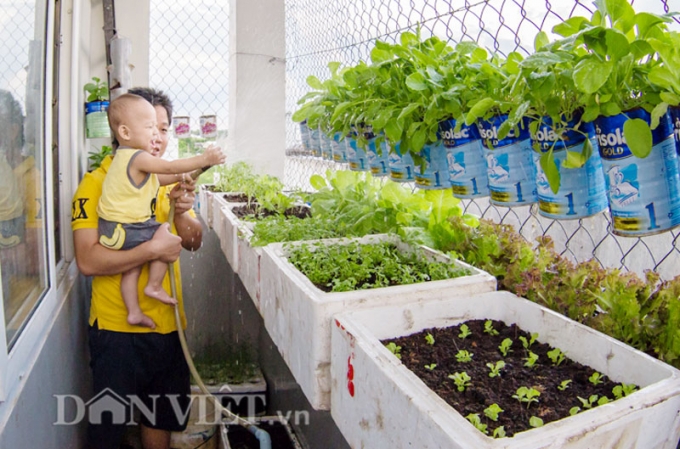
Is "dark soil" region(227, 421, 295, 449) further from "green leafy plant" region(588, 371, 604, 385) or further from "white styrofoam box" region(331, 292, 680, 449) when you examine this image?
"green leafy plant" region(588, 371, 604, 385)

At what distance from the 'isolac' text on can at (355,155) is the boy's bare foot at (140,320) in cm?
106

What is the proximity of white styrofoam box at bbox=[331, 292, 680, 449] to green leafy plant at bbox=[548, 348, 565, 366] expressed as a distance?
3cm

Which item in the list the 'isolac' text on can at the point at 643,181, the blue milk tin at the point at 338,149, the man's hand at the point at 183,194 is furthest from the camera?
the man's hand at the point at 183,194

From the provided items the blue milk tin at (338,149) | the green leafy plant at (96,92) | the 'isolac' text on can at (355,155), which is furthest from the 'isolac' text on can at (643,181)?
the green leafy plant at (96,92)

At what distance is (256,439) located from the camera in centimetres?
247

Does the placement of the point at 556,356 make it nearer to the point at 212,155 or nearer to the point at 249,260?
the point at 249,260

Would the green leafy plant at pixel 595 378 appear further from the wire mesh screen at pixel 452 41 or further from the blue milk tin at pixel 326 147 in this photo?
the blue milk tin at pixel 326 147

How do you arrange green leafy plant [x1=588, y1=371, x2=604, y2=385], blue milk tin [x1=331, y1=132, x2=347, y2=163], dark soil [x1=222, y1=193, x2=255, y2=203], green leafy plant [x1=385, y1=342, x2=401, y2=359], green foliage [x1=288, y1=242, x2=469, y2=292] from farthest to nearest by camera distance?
dark soil [x1=222, y1=193, x2=255, y2=203] < blue milk tin [x1=331, y1=132, x2=347, y2=163] < green foliage [x1=288, y1=242, x2=469, y2=292] < green leafy plant [x1=385, y1=342, x2=401, y2=359] < green leafy plant [x1=588, y1=371, x2=604, y2=385]

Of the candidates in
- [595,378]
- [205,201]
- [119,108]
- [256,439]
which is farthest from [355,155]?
[205,201]

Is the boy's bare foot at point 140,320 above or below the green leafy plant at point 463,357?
below

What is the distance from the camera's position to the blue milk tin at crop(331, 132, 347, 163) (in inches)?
76.4

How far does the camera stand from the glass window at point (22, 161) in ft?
4.51

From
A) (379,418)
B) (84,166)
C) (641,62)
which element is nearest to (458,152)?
(641,62)

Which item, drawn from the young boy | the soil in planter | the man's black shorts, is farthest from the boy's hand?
the soil in planter
